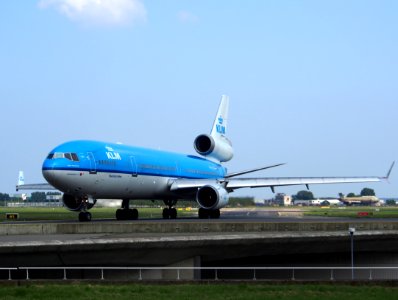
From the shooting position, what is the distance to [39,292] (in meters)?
19.9

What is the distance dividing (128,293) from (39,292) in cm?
233

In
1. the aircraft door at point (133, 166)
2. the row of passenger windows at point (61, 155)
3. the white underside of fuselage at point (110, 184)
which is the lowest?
the white underside of fuselage at point (110, 184)

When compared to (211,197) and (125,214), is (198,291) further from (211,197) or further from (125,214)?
(125,214)

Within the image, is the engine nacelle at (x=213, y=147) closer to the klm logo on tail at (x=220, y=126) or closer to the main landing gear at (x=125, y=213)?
the klm logo on tail at (x=220, y=126)

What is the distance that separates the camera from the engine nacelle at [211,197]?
148ft

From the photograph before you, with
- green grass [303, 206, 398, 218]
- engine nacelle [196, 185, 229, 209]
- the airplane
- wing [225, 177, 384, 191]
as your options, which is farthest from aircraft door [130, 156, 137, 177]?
green grass [303, 206, 398, 218]

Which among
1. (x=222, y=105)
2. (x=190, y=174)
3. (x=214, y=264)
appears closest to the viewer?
(x=214, y=264)

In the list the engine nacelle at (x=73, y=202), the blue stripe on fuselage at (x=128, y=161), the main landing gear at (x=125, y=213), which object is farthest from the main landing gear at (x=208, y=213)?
the engine nacelle at (x=73, y=202)

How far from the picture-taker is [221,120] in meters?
60.8

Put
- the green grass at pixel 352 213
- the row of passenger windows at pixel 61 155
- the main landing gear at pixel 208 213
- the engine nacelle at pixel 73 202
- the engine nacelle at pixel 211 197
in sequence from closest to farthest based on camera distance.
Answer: the row of passenger windows at pixel 61 155
the engine nacelle at pixel 73 202
the engine nacelle at pixel 211 197
the main landing gear at pixel 208 213
the green grass at pixel 352 213

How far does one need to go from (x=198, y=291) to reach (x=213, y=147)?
36.0 meters

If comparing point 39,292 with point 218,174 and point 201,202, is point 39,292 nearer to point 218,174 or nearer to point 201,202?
point 201,202

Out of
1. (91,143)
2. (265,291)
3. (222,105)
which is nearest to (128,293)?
(265,291)

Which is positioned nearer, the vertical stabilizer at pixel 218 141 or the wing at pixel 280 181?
the wing at pixel 280 181
